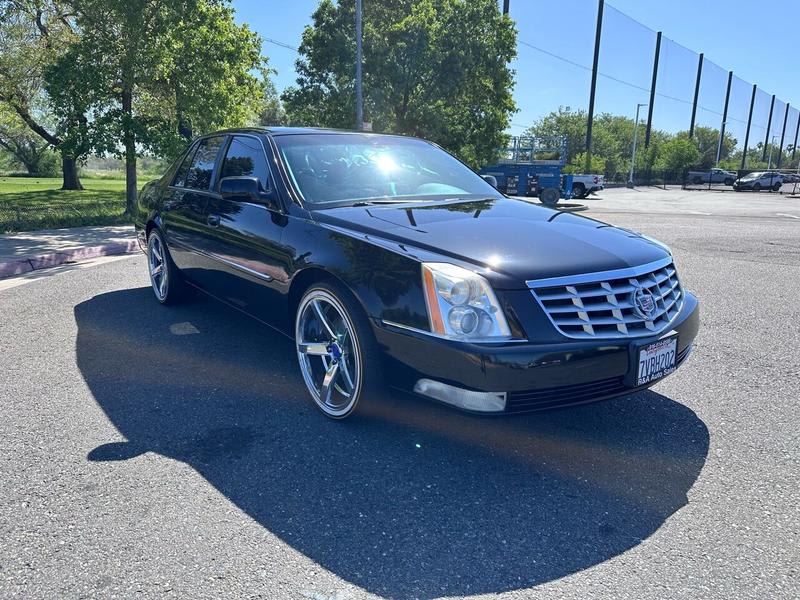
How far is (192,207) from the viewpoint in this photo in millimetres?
4805

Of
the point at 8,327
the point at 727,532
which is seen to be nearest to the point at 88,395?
the point at 8,327

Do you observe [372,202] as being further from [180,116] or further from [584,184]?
[584,184]

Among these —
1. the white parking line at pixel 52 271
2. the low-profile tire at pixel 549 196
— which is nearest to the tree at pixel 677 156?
the low-profile tire at pixel 549 196

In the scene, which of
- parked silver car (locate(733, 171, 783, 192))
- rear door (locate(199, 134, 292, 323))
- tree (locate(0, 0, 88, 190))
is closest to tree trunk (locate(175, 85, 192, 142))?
tree (locate(0, 0, 88, 190))

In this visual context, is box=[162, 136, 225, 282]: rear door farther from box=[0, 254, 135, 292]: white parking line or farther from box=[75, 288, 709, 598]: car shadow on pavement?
box=[0, 254, 135, 292]: white parking line

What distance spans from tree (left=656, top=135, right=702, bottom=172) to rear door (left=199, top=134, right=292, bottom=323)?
7067 centimetres

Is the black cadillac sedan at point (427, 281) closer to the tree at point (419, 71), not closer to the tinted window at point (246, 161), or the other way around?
the tinted window at point (246, 161)

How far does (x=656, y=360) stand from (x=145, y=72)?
43.0 ft

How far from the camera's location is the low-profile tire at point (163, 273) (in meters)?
5.47

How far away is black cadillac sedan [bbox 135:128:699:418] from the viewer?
8.58 ft

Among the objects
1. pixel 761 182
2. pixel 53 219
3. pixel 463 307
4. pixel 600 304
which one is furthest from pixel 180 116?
pixel 761 182

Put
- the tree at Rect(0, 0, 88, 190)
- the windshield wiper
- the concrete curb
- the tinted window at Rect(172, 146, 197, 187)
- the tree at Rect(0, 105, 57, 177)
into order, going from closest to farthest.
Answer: the windshield wiper, the tinted window at Rect(172, 146, 197, 187), the concrete curb, the tree at Rect(0, 0, 88, 190), the tree at Rect(0, 105, 57, 177)

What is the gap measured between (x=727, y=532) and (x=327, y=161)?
3.07m

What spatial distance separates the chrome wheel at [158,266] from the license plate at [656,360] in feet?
14.2
